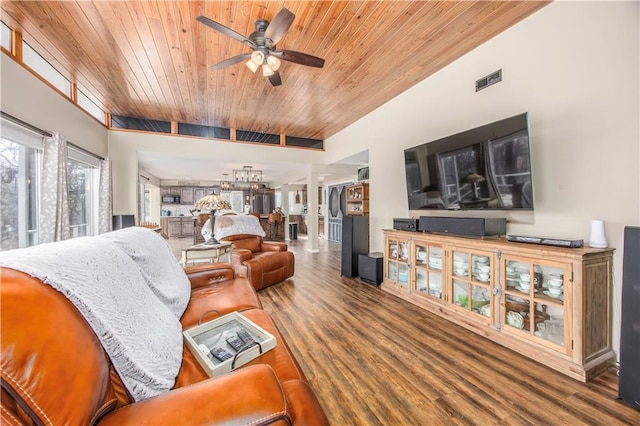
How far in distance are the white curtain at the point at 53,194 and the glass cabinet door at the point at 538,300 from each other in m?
4.49

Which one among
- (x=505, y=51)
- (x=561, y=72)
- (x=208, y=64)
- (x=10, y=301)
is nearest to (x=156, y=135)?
(x=208, y=64)

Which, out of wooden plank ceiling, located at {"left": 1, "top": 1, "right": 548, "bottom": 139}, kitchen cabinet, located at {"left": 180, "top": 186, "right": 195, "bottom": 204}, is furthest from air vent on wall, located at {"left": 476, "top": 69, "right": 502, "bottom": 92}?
kitchen cabinet, located at {"left": 180, "top": 186, "right": 195, "bottom": 204}

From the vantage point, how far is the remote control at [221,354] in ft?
3.79

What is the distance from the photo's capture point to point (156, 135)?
15.7ft

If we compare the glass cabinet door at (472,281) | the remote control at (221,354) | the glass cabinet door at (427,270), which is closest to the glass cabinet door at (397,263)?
the glass cabinet door at (427,270)

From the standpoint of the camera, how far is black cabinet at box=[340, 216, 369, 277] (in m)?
4.11

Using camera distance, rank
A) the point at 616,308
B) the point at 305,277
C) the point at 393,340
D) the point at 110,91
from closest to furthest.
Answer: the point at 616,308, the point at 393,340, the point at 110,91, the point at 305,277

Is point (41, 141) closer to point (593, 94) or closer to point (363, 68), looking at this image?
point (363, 68)

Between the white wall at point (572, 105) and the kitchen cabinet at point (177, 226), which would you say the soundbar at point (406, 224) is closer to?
the white wall at point (572, 105)

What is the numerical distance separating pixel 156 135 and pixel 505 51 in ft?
17.9

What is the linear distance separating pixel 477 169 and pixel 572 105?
2.60 ft

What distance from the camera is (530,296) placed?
196 centimetres

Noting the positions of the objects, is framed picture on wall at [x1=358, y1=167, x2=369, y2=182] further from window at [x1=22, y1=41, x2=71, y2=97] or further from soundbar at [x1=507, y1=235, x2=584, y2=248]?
window at [x1=22, y1=41, x2=71, y2=97]

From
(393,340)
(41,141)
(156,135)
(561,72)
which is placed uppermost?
(156,135)
